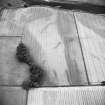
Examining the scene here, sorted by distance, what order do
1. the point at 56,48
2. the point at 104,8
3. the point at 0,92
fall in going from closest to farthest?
the point at 0,92 < the point at 56,48 < the point at 104,8

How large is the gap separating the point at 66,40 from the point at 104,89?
5.39ft

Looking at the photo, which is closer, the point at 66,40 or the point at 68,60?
the point at 68,60

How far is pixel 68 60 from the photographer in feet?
13.0

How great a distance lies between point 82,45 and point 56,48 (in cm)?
72

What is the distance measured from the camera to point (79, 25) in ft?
15.9

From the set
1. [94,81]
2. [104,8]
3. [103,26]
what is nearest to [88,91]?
[94,81]

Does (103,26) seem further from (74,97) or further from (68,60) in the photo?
(74,97)

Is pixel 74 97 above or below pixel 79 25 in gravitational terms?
below

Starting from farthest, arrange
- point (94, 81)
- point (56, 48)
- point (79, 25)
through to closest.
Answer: point (79, 25) → point (56, 48) → point (94, 81)

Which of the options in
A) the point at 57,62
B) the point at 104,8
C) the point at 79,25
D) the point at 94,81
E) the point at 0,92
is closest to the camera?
the point at 0,92

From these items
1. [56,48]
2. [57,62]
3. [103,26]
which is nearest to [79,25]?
[103,26]

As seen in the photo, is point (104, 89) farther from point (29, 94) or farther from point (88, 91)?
point (29, 94)

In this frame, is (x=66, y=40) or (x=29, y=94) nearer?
(x=29, y=94)

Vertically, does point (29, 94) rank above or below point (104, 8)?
below
